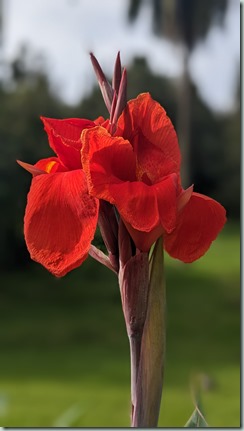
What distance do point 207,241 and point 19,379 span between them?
5763mm

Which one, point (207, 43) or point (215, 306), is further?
point (207, 43)

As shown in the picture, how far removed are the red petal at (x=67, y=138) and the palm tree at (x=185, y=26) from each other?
29.8 ft

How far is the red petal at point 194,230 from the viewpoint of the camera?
0.41m

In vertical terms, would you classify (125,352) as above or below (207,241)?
below

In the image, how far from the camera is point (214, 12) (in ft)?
32.6

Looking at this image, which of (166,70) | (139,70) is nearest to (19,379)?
(139,70)

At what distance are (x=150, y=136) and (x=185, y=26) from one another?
32.8 ft

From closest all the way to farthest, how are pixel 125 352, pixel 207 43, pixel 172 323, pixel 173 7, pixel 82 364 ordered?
pixel 82 364
pixel 125 352
pixel 172 323
pixel 207 43
pixel 173 7

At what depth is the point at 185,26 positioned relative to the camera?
10.1 m

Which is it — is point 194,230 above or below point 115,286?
above

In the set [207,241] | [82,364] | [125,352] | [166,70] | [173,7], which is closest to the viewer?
[207,241]

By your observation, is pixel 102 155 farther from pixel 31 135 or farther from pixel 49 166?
pixel 31 135

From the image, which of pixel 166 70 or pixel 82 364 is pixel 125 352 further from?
pixel 166 70

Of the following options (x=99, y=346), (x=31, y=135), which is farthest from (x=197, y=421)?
(x=99, y=346)
